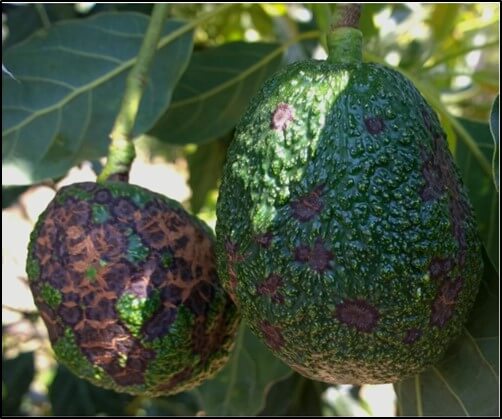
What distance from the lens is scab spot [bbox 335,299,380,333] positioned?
819mm

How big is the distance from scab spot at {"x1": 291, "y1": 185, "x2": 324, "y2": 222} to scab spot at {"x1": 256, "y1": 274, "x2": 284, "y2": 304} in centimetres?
7

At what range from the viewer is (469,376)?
1092 mm

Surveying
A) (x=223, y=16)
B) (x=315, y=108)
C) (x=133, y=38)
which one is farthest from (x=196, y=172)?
(x=315, y=108)

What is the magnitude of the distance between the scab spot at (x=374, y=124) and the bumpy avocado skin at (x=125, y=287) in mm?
295

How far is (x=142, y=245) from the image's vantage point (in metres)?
0.99

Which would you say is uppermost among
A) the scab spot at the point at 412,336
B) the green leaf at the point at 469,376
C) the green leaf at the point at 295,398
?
the scab spot at the point at 412,336

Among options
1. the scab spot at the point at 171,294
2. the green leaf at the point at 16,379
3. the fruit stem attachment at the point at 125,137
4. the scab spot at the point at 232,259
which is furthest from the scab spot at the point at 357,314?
the green leaf at the point at 16,379

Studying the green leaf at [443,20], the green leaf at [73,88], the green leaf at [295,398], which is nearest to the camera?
the green leaf at [73,88]

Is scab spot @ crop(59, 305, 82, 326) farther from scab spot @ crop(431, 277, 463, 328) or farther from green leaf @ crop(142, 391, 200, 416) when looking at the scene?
green leaf @ crop(142, 391, 200, 416)

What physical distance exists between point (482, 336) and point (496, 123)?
276 mm

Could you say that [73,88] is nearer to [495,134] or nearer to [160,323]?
[160,323]

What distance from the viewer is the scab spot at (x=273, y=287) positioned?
0.84 metres

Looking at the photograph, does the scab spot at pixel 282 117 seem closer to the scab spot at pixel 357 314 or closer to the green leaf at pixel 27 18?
the scab spot at pixel 357 314

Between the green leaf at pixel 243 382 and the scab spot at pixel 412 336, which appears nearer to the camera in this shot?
the scab spot at pixel 412 336
